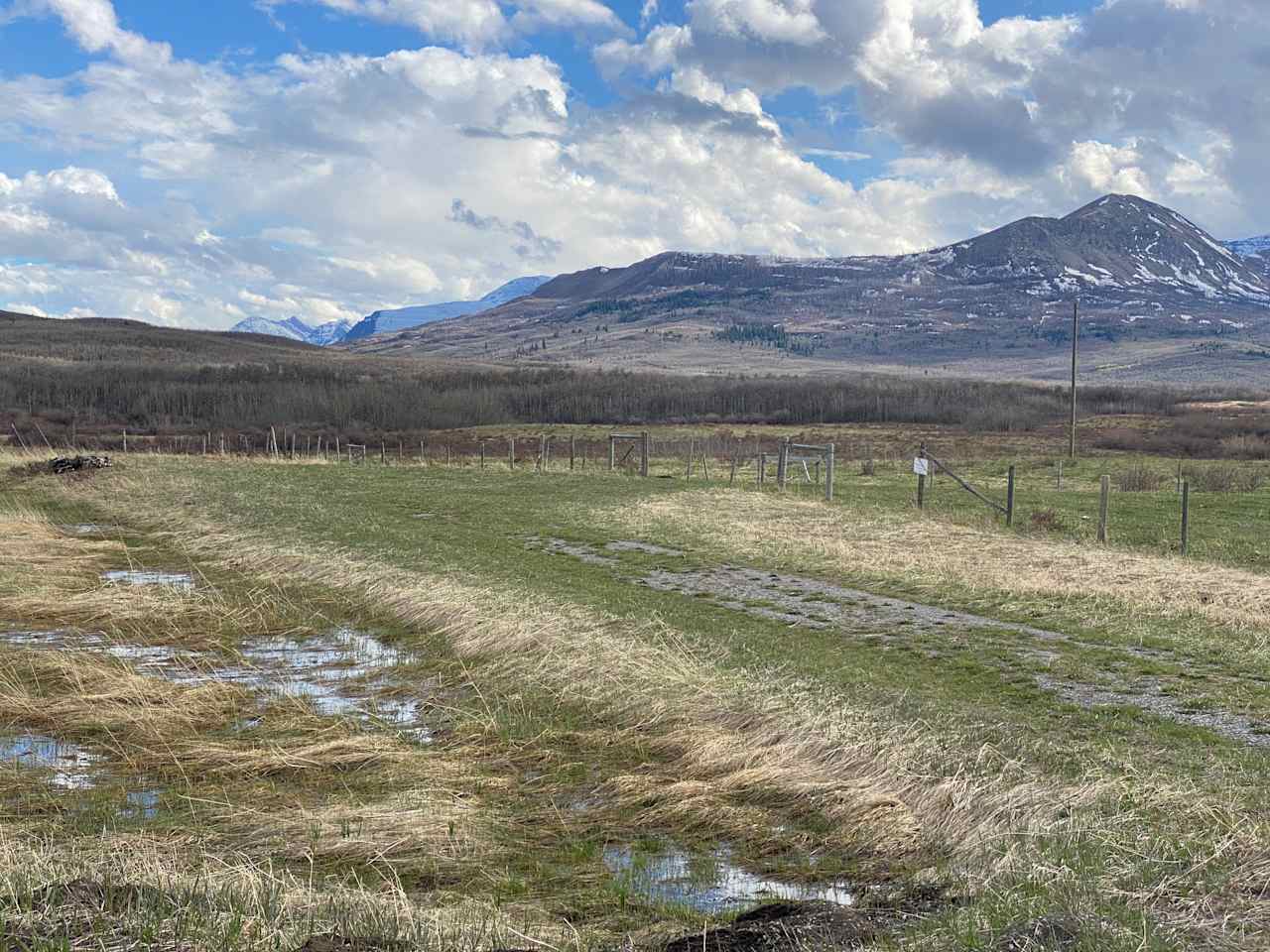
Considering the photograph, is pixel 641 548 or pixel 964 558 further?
pixel 641 548

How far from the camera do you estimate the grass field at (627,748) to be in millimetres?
5832

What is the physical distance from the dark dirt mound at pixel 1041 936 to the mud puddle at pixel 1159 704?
15.6 feet

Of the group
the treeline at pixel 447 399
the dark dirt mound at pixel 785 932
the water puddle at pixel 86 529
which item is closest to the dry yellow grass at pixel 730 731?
the dark dirt mound at pixel 785 932

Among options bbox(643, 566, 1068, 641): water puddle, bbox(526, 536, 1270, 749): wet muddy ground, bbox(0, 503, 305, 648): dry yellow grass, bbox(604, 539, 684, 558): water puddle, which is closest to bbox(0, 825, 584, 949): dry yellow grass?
bbox(526, 536, 1270, 749): wet muddy ground

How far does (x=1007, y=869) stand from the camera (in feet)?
20.7

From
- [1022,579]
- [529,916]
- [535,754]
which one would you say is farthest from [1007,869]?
[1022,579]

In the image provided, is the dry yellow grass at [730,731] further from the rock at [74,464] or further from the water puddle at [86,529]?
the rock at [74,464]

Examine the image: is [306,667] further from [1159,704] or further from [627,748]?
[1159,704]

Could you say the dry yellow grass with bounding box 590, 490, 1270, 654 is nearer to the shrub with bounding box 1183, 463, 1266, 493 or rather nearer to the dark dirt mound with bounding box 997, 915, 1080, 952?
the dark dirt mound with bounding box 997, 915, 1080, 952

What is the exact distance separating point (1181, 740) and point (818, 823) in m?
3.60

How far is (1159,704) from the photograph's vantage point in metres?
10.6

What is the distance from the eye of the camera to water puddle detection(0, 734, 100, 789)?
834 centimetres

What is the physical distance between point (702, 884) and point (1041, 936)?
81.2 inches

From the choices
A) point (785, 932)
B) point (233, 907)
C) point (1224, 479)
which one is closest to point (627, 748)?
point (785, 932)
